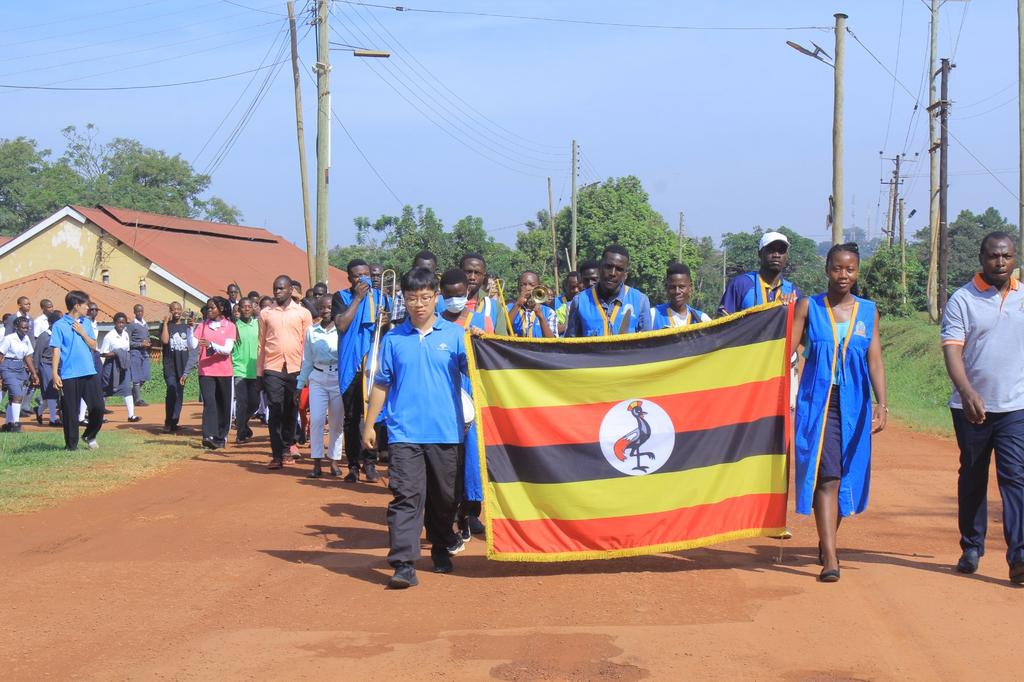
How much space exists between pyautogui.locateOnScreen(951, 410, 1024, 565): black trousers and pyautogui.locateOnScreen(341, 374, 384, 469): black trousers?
5.99 m

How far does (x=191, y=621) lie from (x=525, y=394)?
246cm

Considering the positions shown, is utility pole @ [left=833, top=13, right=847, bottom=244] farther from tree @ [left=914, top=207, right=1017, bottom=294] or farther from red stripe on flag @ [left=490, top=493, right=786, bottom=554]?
tree @ [left=914, top=207, right=1017, bottom=294]

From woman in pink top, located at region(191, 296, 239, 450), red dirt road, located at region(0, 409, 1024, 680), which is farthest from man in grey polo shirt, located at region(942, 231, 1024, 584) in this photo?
woman in pink top, located at region(191, 296, 239, 450)

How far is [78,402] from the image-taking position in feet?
44.6

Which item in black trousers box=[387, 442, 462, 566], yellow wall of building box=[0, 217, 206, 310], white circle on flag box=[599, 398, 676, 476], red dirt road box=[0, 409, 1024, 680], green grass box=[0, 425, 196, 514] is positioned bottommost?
red dirt road box=[0, 409, 1024, 680]

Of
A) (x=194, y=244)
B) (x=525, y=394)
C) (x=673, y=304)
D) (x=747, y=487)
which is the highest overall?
(x=194, y=244)

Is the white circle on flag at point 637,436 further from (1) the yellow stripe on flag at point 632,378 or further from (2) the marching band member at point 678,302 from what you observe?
(2) the marching band member at point 678,302

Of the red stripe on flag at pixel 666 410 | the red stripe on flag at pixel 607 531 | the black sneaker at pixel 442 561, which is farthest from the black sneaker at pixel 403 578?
the red stripe on flag at pixel 666 410

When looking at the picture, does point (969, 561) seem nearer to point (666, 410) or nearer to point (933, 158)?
point (666, 410)

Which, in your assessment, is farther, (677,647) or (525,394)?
(525,394)

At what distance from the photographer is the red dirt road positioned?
17.5 feet

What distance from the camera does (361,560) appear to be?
7.76 metres

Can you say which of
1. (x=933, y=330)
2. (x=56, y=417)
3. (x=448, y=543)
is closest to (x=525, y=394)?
(x=448, y=543)

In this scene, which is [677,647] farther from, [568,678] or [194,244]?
[194,244]
